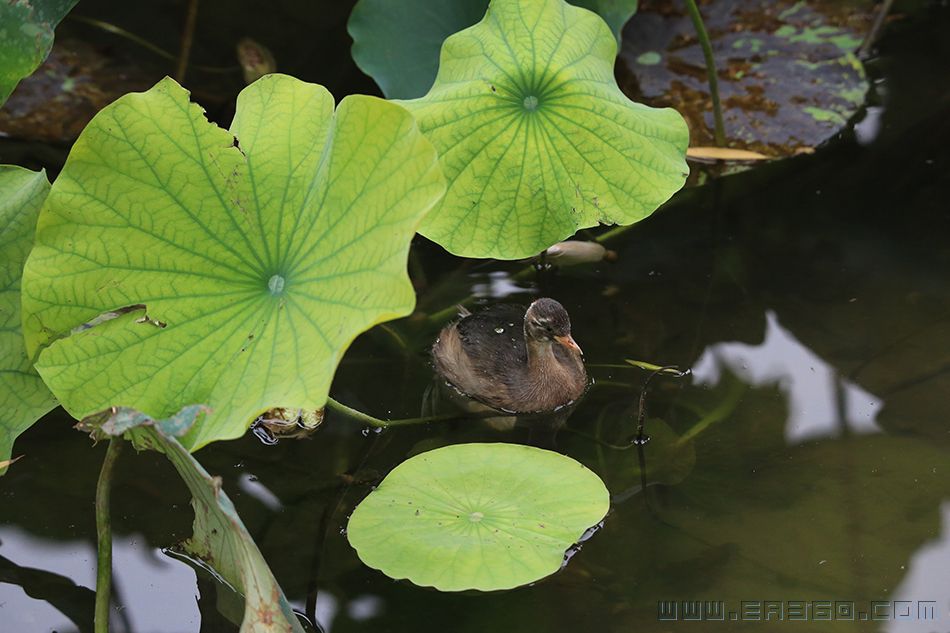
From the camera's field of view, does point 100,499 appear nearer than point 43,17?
Yes

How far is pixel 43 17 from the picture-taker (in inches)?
104

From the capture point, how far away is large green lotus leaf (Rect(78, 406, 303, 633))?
1.90 meters

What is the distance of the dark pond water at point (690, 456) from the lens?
2439mm

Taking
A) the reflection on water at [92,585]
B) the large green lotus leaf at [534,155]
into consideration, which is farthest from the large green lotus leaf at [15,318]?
the large green lotus leaf at [534,155]

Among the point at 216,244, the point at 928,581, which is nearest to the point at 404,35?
the point at 216,244

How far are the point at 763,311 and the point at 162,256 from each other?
1829mm

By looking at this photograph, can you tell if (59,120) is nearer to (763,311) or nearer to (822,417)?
(763,311)

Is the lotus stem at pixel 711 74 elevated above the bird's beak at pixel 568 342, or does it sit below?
above

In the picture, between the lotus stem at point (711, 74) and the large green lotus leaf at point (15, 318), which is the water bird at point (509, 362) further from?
the large green lotus leaf at point (15, 318)

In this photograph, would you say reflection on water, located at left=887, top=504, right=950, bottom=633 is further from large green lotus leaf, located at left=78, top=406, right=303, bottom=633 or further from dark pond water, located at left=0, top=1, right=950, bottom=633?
large green lotus leaf, located at left=78, top=406, right=303, bottom=633

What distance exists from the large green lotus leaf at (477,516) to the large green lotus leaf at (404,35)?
146cm

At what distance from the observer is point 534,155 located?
111 inches

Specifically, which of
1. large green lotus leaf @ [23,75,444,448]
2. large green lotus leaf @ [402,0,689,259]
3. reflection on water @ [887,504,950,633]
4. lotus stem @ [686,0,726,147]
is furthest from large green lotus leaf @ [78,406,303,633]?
lotus stem @ [686,0,726,147]

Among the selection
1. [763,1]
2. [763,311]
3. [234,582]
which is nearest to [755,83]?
[763,1]
